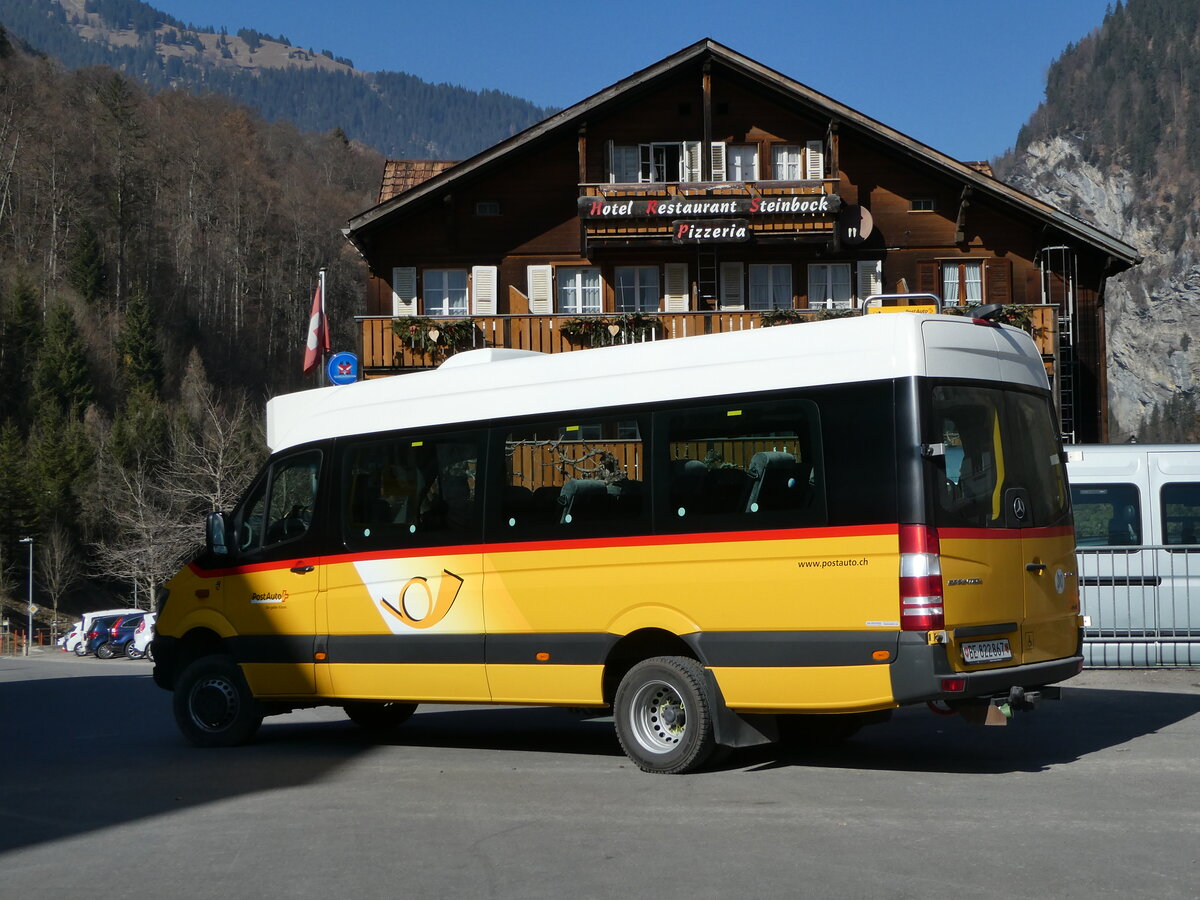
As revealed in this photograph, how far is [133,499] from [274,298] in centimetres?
4380

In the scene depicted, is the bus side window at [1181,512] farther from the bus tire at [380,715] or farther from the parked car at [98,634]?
the parked car at [98,634]

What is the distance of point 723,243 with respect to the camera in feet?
107

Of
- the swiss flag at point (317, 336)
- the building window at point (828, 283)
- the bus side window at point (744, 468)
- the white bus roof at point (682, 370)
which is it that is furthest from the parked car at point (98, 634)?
the bus side window at point (744, 468)

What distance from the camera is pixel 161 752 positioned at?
40.2 ft

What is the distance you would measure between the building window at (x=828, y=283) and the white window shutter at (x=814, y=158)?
214cm

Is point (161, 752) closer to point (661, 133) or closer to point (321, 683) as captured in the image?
point (321, 683)

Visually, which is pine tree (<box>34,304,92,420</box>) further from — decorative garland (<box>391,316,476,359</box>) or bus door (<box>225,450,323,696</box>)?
bus door (<box>225,450,323,696</box>)

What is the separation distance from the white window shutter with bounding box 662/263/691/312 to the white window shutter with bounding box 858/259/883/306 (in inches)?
153

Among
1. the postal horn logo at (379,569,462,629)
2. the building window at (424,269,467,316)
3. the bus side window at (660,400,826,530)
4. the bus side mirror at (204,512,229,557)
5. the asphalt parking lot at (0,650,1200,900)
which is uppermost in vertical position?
the building window at (424,269,467,316)

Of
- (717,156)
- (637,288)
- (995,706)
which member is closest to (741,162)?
(717,156)

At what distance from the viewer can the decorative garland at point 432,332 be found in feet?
105

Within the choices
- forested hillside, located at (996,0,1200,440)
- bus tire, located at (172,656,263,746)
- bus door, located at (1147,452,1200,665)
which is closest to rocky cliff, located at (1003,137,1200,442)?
forested hillside, located at (996,0,1200,440)

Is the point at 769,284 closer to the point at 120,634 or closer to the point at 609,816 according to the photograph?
the point at 609,816

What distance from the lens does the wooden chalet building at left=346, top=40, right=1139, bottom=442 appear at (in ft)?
109
